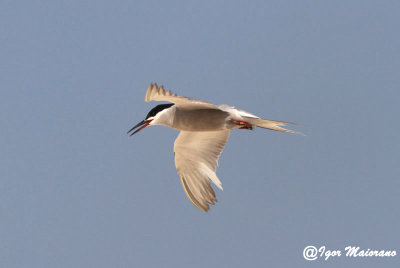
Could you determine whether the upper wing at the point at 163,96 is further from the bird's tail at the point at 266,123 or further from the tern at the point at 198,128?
the bird's tail at the point at 266,123

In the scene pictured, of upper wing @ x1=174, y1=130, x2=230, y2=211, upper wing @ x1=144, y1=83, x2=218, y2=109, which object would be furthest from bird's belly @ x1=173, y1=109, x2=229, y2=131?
upper wing @ x1=174, y1=130, x2=230, y2=211

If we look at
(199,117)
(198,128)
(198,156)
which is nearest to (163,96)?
(199,117)

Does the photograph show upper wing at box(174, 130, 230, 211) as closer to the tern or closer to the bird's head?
the tern

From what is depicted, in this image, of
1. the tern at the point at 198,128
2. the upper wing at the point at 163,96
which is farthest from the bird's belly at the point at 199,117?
the upper wing at the point at 163,96

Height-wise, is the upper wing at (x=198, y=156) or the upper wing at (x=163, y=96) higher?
the upper wing at (x=163, y=96)

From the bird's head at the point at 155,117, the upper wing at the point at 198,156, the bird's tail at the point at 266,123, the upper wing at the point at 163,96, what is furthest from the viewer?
the upper wing at the point at 198,156

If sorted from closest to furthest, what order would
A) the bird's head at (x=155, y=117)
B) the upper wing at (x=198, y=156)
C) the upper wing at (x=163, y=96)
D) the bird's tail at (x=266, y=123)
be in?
the upper wing at (x=163, y=96) < the bird's tail at (x=266, y=123) < the bird's head at (x=155, y=117) < the upper wing at (x=198, y=156)

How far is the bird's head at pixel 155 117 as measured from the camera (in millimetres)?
8516

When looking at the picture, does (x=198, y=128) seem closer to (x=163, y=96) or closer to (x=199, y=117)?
(x=199, y=117)

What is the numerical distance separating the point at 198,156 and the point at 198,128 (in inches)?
45.7

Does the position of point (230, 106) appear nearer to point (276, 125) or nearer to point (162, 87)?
point (276, 125)

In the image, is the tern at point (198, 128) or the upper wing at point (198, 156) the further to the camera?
the upper wing at point (198, 156)

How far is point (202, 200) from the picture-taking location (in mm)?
9102

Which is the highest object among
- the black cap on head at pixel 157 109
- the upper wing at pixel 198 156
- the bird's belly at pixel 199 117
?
the black cap on head at pixel 157 109
